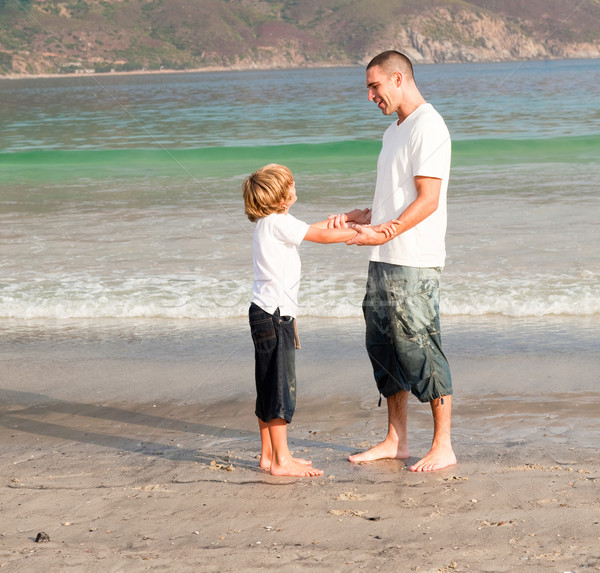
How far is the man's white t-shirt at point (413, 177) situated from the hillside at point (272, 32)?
134 m

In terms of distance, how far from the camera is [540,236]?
900 centimetres

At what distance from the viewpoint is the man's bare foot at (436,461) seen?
11.8 ft

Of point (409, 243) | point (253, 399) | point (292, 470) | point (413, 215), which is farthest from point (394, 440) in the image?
point (253, 399)

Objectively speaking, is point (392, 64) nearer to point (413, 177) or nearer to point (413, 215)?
point (413, 177)

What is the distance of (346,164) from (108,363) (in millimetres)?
13680

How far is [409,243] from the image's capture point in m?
3.51

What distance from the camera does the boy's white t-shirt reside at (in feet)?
11.5

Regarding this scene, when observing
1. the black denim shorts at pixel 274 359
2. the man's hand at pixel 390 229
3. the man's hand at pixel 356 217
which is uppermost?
the man's hand at pixel 356 217

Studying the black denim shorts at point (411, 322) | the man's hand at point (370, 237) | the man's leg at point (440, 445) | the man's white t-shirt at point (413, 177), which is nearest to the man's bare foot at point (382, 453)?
the man's leg at point (440, 445)

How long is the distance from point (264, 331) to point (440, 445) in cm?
93

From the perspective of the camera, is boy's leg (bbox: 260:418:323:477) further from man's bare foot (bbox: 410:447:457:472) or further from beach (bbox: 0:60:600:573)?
man's bare foot (bbox: 410:447:457:472)

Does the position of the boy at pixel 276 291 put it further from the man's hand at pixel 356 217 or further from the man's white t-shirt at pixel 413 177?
the man's white t-shirt at pixel 413 177

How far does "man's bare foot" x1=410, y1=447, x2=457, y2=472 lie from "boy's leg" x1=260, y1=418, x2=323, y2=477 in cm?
44

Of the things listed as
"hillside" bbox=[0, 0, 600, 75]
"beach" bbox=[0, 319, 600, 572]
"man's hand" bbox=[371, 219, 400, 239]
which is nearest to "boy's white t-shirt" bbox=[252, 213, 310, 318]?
"man's hand" bbox=[371, 219, 400, 239]
